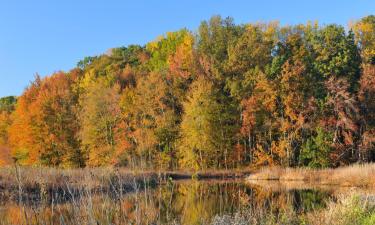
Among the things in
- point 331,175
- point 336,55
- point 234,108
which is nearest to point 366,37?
point 336,55

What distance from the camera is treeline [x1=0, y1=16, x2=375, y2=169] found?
3541 centimetres

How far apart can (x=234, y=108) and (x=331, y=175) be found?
13.6 meters

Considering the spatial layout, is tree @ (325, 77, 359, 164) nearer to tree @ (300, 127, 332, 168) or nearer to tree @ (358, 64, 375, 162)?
tree @ (358, 64, 375, 162)

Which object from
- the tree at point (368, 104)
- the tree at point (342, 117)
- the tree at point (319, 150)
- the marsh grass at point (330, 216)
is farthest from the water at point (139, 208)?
the tree at point (368, 104)

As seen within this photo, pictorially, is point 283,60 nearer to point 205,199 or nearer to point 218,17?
point 218,17

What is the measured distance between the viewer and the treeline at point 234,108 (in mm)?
35406

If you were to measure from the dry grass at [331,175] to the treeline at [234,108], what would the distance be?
5.19m

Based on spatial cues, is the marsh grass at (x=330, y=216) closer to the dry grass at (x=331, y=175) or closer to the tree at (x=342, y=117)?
the dry grass at (x=331, y=175)

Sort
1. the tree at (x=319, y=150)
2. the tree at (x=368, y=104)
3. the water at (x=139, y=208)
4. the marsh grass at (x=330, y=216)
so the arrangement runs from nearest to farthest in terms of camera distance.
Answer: the water at (x=139, y=208)
the marsh grass at (x=330, y=216)
the tree at (x=319, y=150)
the tree at (x=368, y=104)

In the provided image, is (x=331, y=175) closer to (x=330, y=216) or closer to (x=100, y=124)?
(x=330, y=216)

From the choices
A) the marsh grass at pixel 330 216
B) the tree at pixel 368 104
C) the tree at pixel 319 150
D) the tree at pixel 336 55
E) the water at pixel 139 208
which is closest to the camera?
the water at pixel 139 208

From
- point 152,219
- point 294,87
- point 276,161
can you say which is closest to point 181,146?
point 276,161

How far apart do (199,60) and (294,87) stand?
11524 mm

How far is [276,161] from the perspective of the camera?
3653cm
